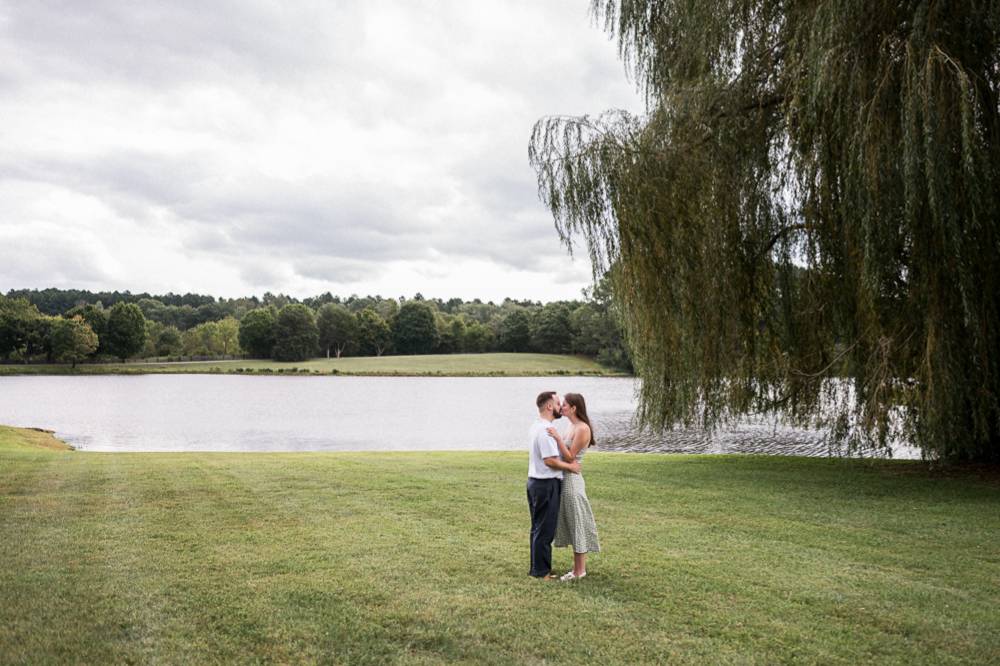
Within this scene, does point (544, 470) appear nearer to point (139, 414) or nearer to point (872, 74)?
point (872, 74)

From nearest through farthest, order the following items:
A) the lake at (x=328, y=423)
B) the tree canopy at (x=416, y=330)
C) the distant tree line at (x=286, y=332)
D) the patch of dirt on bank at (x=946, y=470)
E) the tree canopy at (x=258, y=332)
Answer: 1. the patch of dirt on bank at (x=946, y=470)
2. the lake at (x=328, y=423)
3. the distant tree line at (x=286, y=332)
4. the tree canopy at (x=258, y=332)
5. the tree canopy at (x=416, y=330)

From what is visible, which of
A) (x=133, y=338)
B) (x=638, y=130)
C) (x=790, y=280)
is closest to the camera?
(x=638, y=130)

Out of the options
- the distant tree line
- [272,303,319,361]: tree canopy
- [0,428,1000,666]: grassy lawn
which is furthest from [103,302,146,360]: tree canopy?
[0,428,1000,666]: grassy lawn

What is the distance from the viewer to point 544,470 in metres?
5.53

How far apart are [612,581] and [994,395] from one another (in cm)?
724

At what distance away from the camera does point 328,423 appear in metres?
29.9

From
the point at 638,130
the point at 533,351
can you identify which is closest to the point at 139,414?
the point at 638,130

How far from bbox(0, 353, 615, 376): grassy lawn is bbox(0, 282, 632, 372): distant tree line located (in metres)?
3.29

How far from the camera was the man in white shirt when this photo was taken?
5508mm

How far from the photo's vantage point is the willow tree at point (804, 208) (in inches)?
320

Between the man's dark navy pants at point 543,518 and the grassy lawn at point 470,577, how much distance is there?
0.19 metres

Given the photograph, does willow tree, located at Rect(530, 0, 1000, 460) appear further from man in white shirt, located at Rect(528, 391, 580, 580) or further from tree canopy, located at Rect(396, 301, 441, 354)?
tree canopy, located at Rect(396, 301, 441, 354)

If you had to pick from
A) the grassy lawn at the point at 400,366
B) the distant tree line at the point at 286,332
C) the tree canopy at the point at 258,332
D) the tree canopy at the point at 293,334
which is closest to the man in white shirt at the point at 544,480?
the grassy lawn at the point at 400,366

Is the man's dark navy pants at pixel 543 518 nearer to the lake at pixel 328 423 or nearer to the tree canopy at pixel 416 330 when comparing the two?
the lake at pixel 328 423
